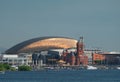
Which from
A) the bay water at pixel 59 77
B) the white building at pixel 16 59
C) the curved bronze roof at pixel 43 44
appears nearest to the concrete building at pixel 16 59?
the white building at pixel 16 59

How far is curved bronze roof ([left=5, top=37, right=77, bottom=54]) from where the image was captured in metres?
179

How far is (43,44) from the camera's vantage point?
17925 cm

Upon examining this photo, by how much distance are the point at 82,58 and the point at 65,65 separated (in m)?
5.48

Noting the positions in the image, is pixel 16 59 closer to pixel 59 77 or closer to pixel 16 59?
pixel 16 59

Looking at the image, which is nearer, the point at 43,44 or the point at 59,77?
the point at 59,77

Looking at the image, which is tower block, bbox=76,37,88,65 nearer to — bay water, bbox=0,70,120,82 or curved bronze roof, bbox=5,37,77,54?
curved bronze roof, bbox=5,37,77,54

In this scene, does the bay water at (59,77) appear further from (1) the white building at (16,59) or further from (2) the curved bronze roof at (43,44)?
(2) the curved bronze roof at (43,44)

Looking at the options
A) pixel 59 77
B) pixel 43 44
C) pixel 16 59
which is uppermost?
pixel 43 44

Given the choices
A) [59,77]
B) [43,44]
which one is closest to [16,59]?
[43,44]

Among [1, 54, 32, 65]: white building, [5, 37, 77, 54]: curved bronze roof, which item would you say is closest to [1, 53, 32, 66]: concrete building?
[1, 54, 32, 65]: white building

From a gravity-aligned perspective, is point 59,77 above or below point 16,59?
below

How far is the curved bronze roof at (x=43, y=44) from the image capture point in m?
179

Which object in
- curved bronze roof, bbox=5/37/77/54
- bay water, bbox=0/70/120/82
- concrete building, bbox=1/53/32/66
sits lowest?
bay water, bbox=0/70/120/82

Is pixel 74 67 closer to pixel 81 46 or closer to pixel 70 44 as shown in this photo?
pixel 81 46
